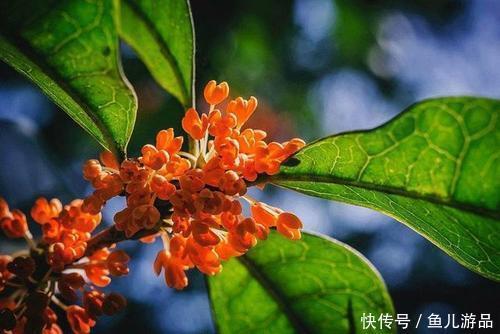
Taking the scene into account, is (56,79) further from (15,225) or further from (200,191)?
(15,225)

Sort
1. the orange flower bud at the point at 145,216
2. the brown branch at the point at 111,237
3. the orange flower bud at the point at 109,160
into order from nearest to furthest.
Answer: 1. the orange flower bud at the point at 145,216
2. the brown branch at the point at 111,237
3. the orange flower bud at the point at 109,160

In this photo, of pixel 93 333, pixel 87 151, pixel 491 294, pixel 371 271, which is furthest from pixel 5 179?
pixel 491 294

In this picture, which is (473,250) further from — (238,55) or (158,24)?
(238,55)

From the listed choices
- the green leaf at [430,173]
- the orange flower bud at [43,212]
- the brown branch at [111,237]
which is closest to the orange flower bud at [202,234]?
the brown branch at [111,237]

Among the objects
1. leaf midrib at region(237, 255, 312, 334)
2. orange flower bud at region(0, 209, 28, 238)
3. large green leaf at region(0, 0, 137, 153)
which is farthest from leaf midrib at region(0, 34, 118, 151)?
leaf midrib at region(237, 255, 312, 334)

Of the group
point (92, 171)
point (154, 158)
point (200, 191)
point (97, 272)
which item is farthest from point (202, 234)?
point (97, 272)

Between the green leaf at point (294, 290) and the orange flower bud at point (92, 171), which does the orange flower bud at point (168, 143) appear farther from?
the green leaf at point (294, 290)
